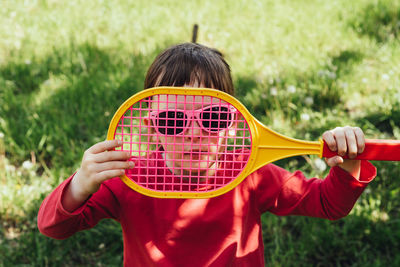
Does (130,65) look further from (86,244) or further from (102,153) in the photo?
(102,153)

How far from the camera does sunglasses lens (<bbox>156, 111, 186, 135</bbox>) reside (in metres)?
1.50

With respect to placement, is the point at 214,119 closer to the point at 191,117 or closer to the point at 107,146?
the point at 191,117

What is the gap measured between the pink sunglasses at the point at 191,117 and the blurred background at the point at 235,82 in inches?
42.4

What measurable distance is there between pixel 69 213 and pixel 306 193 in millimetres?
907

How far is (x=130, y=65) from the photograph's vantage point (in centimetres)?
371

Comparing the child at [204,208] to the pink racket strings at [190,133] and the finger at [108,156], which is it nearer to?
the pink racket strings at [190,133]

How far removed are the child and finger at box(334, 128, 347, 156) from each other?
14 cm

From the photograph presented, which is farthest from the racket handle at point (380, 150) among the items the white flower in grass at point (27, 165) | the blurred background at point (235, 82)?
the white flower in grass at point (27, 165)

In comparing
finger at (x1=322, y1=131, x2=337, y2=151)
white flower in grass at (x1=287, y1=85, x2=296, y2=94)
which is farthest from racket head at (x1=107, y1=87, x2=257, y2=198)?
white flower in grass at (x1=287, y1=85, x2=296, y2=94)

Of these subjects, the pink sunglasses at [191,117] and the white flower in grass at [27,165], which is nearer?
the pink sunglasses at [191,117]

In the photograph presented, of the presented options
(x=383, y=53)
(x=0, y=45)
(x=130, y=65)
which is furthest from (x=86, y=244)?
(x=383, y=53)

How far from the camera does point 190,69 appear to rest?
170cm

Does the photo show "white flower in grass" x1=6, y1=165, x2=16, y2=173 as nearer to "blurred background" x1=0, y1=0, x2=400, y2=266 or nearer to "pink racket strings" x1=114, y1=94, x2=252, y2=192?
"blurred background" x1=0, y1=0, x2=400, y2=266

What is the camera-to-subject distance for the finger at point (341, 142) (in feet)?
4.73
